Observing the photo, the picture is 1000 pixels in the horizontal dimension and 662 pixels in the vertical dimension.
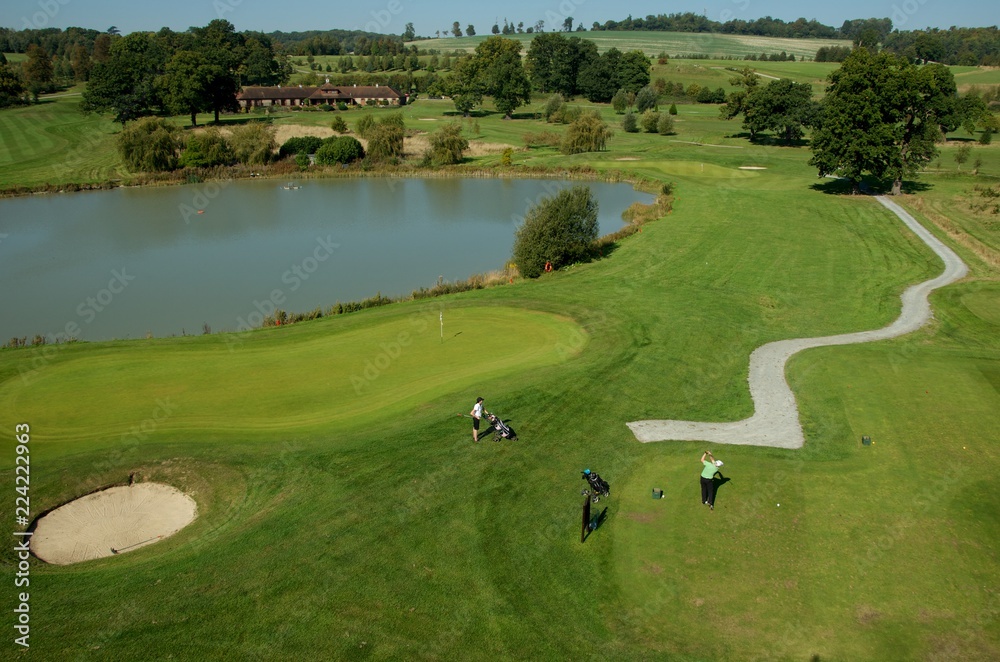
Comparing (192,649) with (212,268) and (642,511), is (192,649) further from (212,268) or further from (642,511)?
(212,268)

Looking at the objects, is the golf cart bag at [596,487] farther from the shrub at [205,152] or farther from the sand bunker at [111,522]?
the shrub at [205,152]

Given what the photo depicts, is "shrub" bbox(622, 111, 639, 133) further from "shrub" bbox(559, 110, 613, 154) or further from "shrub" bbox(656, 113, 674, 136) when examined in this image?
"shrub" bbox(559, 110, 613, 154)

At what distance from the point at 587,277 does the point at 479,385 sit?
56.6 ft

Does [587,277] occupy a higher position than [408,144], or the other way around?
[408,144]

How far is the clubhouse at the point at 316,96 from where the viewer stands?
433 feet

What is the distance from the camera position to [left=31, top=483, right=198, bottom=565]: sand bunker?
15.4 m

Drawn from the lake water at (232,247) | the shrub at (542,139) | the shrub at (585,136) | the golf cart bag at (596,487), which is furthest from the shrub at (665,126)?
the golf cart bag at (596,487)

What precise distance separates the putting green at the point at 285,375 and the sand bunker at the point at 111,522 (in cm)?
280

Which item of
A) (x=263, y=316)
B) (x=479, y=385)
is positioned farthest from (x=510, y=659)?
(x=263, y=316)

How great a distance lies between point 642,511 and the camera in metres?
16.0

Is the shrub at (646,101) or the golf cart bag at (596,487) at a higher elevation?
the shrub at (646,101)

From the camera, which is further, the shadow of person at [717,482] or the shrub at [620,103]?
the shrub at [620,103]

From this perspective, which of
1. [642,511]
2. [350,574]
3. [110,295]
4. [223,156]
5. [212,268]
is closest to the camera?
[350,574]

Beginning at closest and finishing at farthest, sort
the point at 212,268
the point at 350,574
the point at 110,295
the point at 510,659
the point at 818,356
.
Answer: the point at 510,659
the point at 350,574
the point at 818,356
the point at 110,295
the point at 212,268
